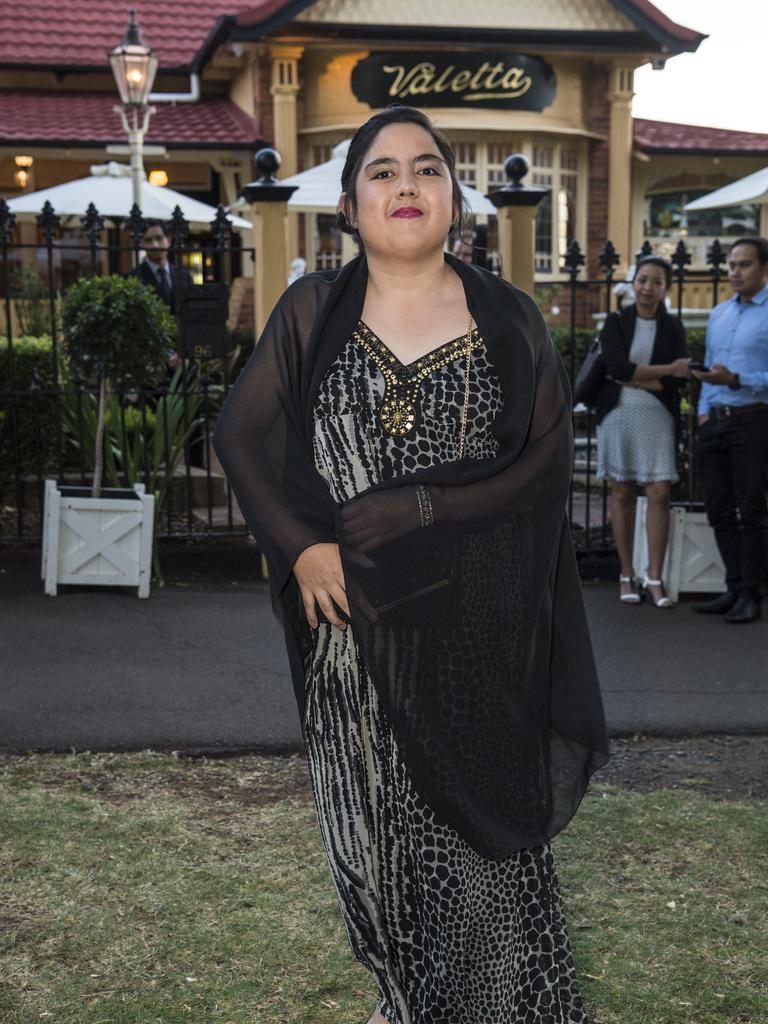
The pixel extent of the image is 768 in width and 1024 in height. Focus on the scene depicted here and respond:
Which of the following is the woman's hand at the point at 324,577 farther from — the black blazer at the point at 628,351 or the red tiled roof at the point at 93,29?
the red tiled roof at the point at 93,29

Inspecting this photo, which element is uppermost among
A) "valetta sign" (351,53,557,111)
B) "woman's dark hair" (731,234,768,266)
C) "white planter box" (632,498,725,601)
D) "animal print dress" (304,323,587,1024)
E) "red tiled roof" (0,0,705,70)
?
"red tiled roof" (0,0,705,70)

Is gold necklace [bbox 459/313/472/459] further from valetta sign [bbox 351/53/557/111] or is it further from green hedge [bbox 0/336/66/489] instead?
valetta sign [bbox 351/53/557/111]

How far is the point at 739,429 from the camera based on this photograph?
7.34m

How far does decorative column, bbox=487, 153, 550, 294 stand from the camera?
827cm

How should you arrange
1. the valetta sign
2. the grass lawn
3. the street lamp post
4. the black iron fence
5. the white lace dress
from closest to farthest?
1. the grass lawn
2. the white lace dress
3. the black iron fence
4. the street lamp post
5. the valetta sign

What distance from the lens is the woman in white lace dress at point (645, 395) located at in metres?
7.52

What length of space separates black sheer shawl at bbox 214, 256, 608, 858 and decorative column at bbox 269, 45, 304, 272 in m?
17.5

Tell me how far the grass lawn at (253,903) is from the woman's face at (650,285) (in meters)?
3.53

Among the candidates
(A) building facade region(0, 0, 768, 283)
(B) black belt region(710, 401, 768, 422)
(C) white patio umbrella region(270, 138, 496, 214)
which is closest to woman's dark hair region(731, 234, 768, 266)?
(B) black belt region(710, 401, 768, 422)

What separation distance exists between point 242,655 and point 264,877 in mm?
2768

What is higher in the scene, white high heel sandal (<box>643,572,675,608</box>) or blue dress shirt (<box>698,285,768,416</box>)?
blue dress shirt (<box>698,285,768,416</box>)

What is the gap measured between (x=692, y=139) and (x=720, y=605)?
16666mm

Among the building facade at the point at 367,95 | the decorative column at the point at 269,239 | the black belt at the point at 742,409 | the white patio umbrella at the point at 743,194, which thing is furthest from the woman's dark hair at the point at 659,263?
the building facade at the point at 367,95

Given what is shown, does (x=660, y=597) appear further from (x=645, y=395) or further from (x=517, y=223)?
(x=517, y=223)
